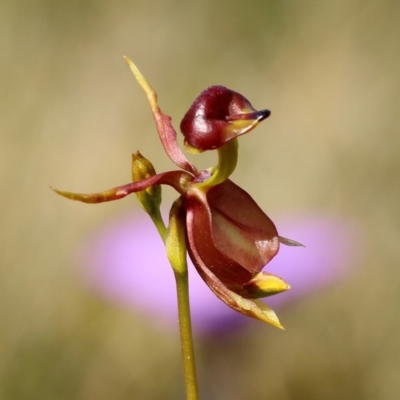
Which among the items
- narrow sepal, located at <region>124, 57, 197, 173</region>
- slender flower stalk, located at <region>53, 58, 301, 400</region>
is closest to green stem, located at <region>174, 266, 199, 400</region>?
slender flower stalk, located at <region>53, 58, 301, 400</region>

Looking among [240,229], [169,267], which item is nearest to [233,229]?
[240,229]

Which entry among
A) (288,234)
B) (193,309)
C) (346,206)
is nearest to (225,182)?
(193,309)

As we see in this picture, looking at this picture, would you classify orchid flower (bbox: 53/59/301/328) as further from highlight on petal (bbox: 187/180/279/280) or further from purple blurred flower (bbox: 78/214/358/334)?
purple blurred flower (bbox: 78/214/358/334)

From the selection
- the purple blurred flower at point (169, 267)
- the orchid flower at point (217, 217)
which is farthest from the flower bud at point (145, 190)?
the purple blurred flower at point (169, 267)

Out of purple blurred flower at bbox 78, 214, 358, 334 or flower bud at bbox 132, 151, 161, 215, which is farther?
purple blurred flower at bbox 78, 214, 358, 334

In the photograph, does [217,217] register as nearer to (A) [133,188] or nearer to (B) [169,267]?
(A) [133,188]

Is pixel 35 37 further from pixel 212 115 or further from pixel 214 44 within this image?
pixel 212 115

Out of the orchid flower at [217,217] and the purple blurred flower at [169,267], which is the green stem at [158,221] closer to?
the orchid flower at [217,217]
